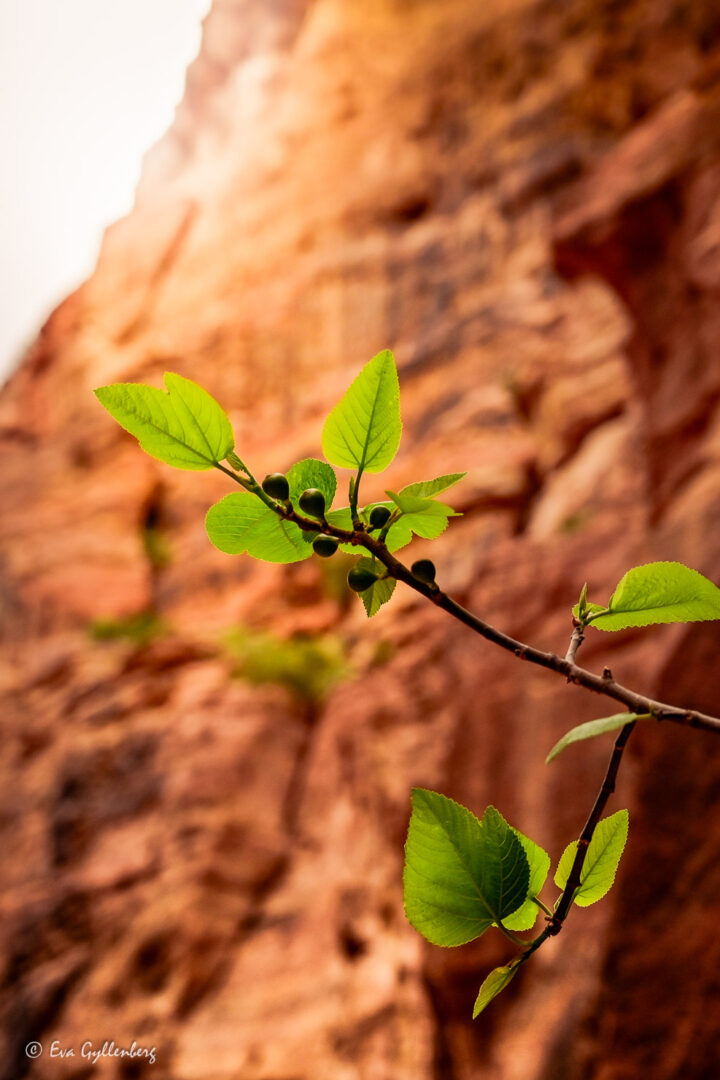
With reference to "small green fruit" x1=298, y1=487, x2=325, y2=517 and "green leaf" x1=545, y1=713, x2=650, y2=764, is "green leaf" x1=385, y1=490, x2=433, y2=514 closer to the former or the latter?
"small green fruit" x1=298, y1=487, x2=325, y2=517

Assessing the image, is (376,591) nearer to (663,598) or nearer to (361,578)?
(361,578)

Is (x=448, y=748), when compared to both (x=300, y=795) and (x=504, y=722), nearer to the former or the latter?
(x=504, y=722)

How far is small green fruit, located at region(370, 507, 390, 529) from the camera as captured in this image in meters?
0.63

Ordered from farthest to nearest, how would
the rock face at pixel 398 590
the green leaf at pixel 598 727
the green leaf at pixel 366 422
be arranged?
the rock face at pixel 398 590, the green leaf at pixel 366 422, the green leaf at pixel 598 727

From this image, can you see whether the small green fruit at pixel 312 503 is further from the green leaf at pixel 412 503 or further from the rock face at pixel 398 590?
the rock face at pixel 398 590

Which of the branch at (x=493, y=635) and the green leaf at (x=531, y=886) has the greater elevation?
the branch at (x=493, y=635)

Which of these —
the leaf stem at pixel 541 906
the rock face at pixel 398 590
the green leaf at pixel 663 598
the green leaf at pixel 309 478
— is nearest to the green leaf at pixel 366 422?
the green leaf at pixel 309 478

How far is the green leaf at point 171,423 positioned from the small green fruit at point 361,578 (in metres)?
0.14

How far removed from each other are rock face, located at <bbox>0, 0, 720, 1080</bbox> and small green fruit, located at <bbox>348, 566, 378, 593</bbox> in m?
2.62

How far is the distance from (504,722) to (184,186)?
968 cm

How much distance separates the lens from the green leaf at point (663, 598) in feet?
2.19

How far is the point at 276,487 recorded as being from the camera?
2.00 feet

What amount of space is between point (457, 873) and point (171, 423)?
38 cm

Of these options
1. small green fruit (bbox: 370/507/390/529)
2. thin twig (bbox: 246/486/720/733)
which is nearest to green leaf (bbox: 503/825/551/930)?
thin twig (bbox: 246/486/720/733)
